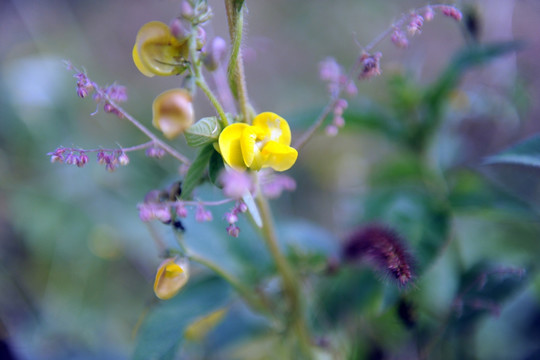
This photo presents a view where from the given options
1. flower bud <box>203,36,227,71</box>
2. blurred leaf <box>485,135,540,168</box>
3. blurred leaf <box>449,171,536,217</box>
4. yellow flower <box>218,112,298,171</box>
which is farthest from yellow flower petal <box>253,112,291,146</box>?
blurred leaf <box>449,171,536,217</box>

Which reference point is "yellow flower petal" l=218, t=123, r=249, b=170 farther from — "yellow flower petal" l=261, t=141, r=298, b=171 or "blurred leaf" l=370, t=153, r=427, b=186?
"blurred leaf" l=370, t=153, r=427, b=186

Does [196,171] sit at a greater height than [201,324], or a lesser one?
greater

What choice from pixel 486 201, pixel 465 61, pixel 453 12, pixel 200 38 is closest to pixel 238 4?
pixel 200 38

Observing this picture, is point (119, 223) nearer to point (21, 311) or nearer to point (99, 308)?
point (99, 308)

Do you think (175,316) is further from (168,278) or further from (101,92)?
(101,92)

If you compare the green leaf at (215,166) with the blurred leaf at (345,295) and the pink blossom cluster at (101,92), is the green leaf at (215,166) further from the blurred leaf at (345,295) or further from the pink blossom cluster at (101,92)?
the blurred leaf at (345,295)

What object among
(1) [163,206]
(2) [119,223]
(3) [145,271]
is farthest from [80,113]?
(1) [163,206]

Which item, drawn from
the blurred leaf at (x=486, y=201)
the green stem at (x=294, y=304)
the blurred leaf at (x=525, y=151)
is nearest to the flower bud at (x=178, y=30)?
the green stem at (x=294, y=304)
